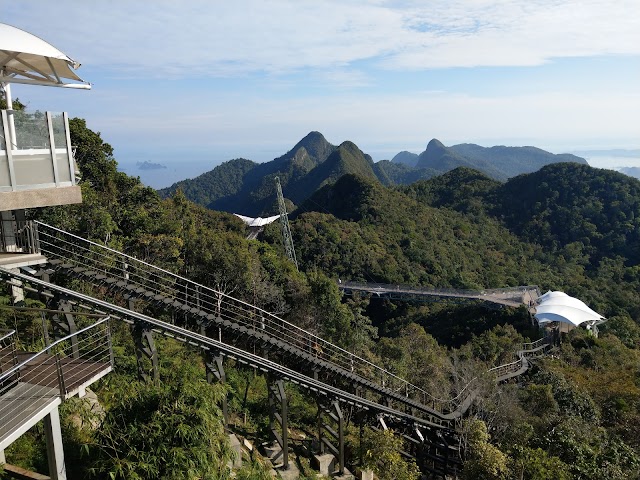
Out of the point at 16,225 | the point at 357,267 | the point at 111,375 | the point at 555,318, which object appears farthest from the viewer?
the point at 357,267

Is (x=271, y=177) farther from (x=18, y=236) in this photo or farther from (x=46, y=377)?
(x=46, y=377)

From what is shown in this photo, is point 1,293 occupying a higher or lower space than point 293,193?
higher

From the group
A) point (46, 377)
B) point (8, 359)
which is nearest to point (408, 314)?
point (8, 359)

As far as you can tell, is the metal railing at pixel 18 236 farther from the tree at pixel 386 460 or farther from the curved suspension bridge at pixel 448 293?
the curved suspension bridge at pixel 448 293

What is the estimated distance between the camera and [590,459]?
32.9 feet

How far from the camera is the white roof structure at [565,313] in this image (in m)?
25.0

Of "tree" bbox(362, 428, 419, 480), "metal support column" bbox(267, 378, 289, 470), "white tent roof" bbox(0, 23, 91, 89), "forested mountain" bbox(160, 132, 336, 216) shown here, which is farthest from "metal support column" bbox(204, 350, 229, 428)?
"forested mountain" bbox(160, 132, 336, 216)

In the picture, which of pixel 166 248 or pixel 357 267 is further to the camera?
pixel 357 267

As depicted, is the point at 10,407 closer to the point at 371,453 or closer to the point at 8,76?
the point at 8,76

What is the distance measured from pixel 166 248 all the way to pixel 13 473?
35.5 feet

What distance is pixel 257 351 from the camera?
48.8 ft

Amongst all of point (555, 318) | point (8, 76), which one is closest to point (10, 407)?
point (8, 76)

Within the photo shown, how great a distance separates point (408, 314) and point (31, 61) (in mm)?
34814

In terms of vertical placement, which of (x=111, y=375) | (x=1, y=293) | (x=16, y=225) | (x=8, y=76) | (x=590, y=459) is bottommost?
(x=590, y=459)
